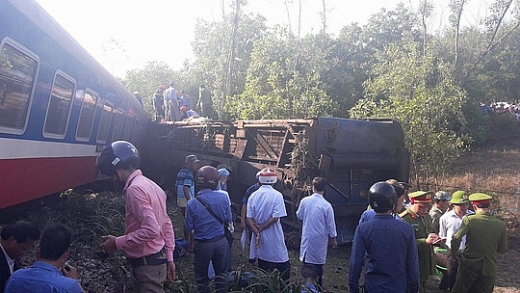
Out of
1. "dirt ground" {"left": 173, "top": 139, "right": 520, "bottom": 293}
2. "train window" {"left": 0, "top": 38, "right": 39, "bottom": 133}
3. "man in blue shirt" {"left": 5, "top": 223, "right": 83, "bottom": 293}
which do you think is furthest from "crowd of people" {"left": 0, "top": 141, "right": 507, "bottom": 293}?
"train window" {"left": 0, "top": 38, "right": 39, "bottom": 133}

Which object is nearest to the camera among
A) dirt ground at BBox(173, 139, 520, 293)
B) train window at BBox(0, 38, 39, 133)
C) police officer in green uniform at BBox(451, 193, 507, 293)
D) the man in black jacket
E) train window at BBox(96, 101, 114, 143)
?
the man in black jacket

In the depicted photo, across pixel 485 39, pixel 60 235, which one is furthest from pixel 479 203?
pixel 485 39

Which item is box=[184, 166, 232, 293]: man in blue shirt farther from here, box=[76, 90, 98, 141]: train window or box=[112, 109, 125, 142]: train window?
box=[112, 109, 125, 142]: train window

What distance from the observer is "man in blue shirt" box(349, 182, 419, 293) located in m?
3.48

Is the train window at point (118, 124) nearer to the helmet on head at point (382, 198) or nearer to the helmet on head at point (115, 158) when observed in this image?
the helmet on head at point (115, 158)

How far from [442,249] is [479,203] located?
2042 mm

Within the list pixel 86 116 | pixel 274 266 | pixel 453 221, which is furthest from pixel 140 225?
pixel 86 116

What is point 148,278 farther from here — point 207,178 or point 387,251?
point 387,251

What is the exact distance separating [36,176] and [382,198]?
4.57 m

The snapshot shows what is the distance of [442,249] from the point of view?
6910 mm

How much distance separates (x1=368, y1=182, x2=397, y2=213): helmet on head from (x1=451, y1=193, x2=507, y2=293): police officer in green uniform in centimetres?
199

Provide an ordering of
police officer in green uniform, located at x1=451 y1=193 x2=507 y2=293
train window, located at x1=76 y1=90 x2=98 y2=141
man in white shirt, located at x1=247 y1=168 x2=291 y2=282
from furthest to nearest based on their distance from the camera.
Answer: train window, located at x1=76 y1=90 x2=98 y2=141, man in white shirt, located at x1=247 y1=168 x2=291 y2=282, police officer in green uniform, located at x1=451 y1=193 x2=507 y2=293

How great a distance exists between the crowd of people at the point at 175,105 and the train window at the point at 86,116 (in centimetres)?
560

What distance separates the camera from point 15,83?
4918 mm
